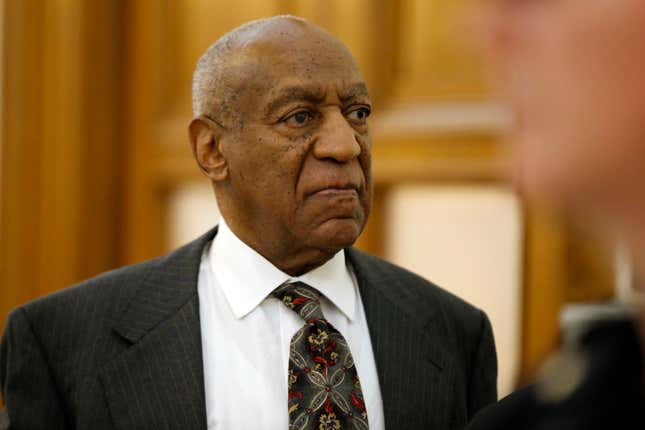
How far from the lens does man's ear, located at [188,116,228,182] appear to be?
4.57 ft

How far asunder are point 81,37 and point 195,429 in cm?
167

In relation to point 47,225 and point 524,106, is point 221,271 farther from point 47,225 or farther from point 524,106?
point 47,225

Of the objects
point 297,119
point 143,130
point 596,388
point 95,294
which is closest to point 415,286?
point 297,119

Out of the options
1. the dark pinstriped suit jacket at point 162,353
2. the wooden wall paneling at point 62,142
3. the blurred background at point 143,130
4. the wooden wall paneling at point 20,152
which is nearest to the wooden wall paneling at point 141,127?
the blurred background at point 143,130

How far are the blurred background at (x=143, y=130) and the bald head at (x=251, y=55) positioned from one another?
681mm

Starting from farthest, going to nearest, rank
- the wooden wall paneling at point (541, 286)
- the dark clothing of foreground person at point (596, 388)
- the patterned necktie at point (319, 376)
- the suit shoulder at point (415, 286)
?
the wooden wall paneling at point (541, 286) < the suit shoulder at point (415, 286) < the patterned necktie at point (319, 376) < the dark clothing of foreground person at point (596, 388)

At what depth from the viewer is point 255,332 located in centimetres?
133

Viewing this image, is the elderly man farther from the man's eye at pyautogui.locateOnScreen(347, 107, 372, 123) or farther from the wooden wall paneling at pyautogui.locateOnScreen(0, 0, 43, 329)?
the wooden wall paneling at pyautogui.locateOnScreen(0, 0, 43, 329)

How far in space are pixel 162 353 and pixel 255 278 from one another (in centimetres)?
18

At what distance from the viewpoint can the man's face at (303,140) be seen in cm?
128

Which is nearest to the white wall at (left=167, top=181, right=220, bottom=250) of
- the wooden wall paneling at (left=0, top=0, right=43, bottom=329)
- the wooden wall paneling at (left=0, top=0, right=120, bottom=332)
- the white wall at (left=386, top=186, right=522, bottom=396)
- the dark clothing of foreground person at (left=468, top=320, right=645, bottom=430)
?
the wooden wall paneling at (left=0, top=0, right=120, bottom=332)

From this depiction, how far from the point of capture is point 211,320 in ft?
4.47

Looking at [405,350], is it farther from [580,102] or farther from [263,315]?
[580,102]

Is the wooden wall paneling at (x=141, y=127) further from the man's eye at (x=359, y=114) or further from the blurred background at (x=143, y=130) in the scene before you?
the man's eye at (x=359, y=114)
